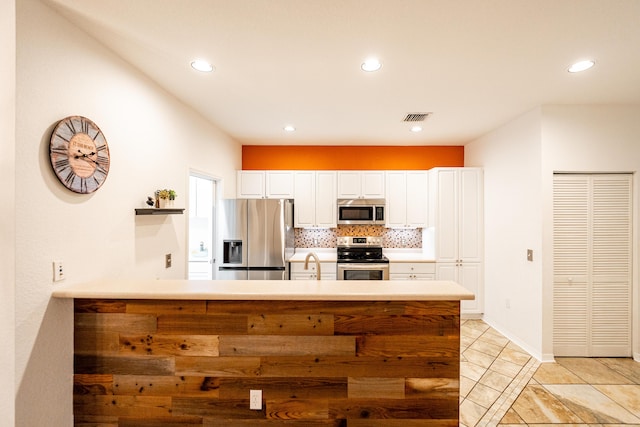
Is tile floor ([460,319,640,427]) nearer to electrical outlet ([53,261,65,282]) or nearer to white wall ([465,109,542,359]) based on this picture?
white wall ([465,109,542,359])

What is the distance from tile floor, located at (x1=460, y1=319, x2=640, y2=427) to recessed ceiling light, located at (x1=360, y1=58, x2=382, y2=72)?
274 centimetres

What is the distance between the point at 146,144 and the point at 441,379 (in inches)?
106

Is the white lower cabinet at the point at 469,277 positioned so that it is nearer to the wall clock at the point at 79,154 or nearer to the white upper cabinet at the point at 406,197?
the white upper cabinet at the point at 406,197

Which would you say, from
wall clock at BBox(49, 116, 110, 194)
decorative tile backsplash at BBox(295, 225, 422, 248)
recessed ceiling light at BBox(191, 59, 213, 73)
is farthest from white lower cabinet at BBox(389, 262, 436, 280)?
wall clock at BBox(49, 116, 110, 194)

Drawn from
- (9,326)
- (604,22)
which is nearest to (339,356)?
(9,326)

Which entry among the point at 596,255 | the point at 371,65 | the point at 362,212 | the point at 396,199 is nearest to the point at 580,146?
the point at 596,255

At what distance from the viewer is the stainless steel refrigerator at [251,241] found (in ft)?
12.7

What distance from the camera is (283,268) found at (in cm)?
391

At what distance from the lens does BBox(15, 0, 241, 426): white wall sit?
1.46 meters

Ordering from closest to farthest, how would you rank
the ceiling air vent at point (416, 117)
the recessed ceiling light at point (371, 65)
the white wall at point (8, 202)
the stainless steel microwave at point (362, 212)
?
the white wall at point (8, 202), the recessed ceiling light at point (371, 65), the ceiling air vent at point (416, 117), the stainless steel microwave at point (362, 212)

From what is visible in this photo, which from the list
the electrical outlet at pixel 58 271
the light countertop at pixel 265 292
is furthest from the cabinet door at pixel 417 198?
the electrical outlet at pixel 58 271

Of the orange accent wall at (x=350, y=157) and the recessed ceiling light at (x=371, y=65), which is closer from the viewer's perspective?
the recessed ceiling light at (x=371, y=65)

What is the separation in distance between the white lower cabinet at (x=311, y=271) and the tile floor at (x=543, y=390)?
188cm

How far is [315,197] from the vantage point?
461 cm
